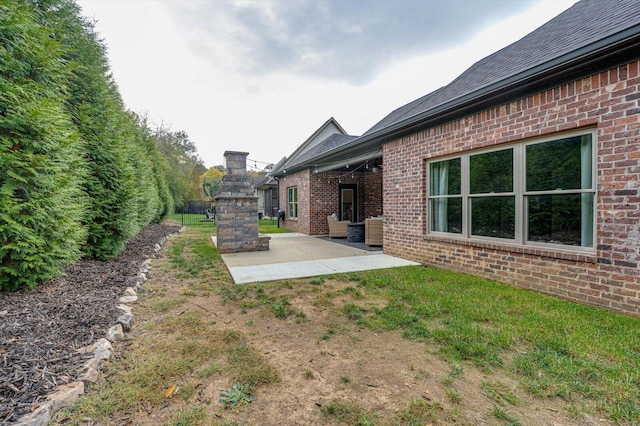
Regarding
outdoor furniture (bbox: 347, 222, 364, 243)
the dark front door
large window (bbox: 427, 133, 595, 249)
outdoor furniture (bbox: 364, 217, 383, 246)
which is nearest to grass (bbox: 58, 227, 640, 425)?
large window (bbox: 427, 133, 595, 249)

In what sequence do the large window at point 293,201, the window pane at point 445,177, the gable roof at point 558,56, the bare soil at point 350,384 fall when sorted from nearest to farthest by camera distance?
1. the bare soil at point 350,384
2. the gable roof at point 558,56
3. the window pane at point 445,177
4. the large window at point 293,201

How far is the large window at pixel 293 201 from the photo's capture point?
1303 centimetres

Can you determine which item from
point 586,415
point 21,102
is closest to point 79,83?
point 21,102

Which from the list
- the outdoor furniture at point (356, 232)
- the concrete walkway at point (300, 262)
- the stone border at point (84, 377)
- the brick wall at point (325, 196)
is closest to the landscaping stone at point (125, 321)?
→ the stone border at point (84, 377)

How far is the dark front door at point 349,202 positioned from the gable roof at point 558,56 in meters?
5.71

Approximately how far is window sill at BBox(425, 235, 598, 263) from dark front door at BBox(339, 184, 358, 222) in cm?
641

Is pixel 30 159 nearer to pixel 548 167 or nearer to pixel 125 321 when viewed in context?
pixel 125 321

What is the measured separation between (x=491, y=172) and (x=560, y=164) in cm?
96

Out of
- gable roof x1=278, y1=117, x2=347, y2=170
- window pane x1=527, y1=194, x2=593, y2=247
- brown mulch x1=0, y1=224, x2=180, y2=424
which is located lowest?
brown mulch x1=0, y1=224, x2=180, y2=424

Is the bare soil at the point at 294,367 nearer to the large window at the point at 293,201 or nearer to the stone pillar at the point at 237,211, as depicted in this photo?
the stone pillar at the point at 237,211

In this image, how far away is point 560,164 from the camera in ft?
12.6

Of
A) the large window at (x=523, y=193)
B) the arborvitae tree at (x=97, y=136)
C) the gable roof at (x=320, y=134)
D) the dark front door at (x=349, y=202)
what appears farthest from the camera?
the gable roof at (x=320, y=134)

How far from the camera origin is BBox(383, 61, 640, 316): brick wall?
316 cm

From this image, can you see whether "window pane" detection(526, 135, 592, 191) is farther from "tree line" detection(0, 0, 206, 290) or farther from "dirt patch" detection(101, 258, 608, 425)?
"tree line" detection(0, 0, 206, 290)
